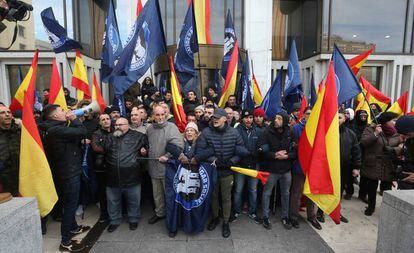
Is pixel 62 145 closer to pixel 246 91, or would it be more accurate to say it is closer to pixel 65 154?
pixel 65 154

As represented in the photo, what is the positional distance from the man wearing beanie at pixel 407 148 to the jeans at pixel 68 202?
13.6ft

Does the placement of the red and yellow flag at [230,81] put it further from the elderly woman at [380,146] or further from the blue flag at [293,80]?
the elderly woman at [380,146]

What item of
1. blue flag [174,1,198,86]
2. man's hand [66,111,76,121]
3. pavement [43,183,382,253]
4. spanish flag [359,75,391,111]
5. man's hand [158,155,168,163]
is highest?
blue flag [174,1,198,86]

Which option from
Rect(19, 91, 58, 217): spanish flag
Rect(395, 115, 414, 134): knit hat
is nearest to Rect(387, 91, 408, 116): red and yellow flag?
Rect(395, 115, 414, 134): knit hat

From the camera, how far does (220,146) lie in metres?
3.96

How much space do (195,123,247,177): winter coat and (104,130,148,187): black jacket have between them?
0.97 m

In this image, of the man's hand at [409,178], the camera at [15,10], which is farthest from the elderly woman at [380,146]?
the camera at [15,10]

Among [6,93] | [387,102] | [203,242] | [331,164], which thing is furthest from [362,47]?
[6,93]

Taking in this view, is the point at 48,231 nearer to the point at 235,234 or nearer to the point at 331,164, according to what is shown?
the point at 235,234

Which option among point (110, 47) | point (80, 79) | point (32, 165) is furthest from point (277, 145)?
point (80, 79)

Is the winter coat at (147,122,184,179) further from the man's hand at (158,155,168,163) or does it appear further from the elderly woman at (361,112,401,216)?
the elderly woman at (361,112,401,216)

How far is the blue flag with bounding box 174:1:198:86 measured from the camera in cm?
566

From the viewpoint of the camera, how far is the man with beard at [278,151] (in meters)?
4.11

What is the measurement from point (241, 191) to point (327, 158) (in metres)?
1.60
